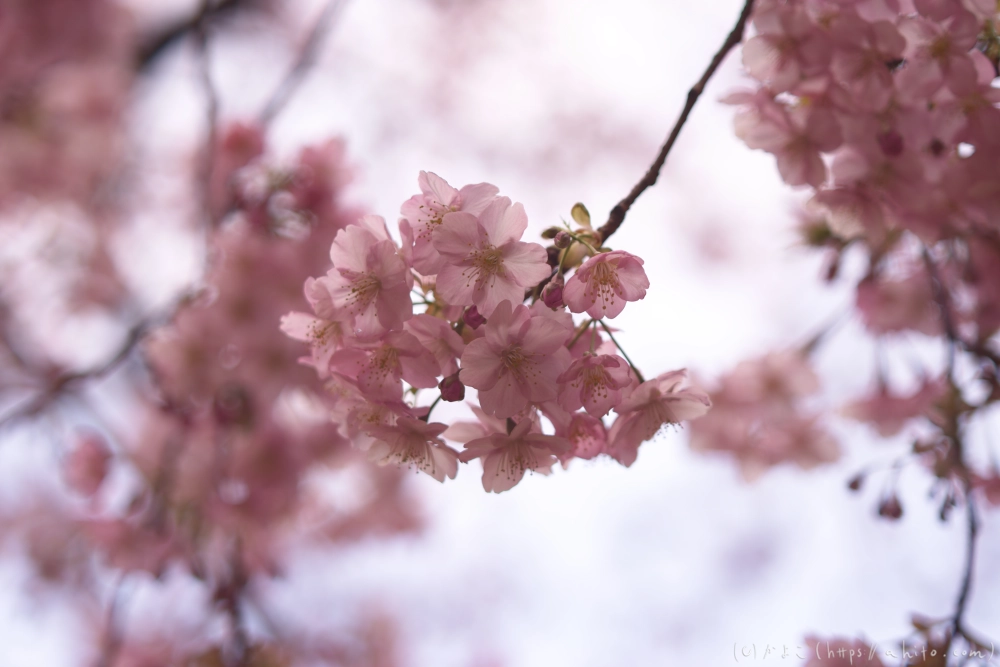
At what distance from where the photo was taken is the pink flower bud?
2225 mm

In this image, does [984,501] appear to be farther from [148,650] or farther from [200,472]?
[148,650]

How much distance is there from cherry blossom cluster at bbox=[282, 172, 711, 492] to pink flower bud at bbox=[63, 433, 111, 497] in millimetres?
1849

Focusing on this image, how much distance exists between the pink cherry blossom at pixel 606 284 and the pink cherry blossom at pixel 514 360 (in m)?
0.04

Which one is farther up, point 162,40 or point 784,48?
point 784,48

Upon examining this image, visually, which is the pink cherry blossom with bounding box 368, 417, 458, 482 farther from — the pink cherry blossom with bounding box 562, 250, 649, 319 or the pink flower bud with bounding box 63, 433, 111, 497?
the pink flower bud with bounding box 63, 433, 111, 497

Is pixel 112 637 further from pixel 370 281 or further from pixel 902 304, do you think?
pixel 902 304

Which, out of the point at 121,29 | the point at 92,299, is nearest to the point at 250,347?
the point at 92,299

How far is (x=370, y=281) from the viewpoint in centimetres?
77

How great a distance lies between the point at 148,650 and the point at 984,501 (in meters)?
2.93

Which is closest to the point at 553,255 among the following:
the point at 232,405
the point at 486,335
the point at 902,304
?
the point at 486,335

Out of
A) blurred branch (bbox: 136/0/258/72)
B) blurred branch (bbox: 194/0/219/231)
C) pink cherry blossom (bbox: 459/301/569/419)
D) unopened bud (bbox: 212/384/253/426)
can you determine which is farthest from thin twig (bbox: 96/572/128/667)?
blurred branch (bbox: 136/0/258/72)

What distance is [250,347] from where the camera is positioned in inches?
76.7

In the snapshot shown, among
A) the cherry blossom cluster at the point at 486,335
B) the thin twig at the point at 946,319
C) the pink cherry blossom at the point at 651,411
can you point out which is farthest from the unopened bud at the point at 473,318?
the thin twig at the point at 946,319

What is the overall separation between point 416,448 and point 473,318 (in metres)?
0.20
